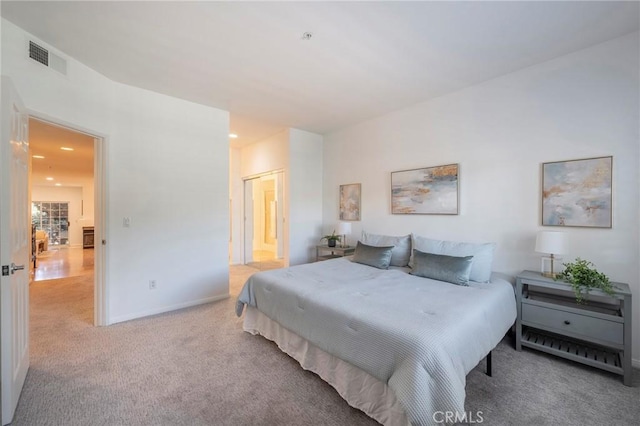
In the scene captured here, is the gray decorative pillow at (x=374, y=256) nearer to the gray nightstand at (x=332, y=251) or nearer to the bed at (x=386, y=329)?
the bed at (x=386, y=329)

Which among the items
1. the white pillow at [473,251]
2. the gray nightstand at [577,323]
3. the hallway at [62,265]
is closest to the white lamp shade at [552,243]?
the gray nightstand at [577,323]

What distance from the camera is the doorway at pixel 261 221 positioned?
584 centimetres

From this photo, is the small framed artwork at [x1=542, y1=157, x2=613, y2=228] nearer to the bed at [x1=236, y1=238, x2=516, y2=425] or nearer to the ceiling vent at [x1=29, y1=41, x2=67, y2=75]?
the bed at [x1=236, y1=238, x2=516, y2=425]

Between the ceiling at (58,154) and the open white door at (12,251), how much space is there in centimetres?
83

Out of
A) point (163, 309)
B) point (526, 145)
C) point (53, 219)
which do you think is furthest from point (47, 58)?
point (53, 219)

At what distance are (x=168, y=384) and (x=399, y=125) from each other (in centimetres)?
388

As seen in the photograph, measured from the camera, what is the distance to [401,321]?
1.67m

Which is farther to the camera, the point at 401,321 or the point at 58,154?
the point at 58,154

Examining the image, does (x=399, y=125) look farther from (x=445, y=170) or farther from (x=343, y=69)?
(x=343, y=69)

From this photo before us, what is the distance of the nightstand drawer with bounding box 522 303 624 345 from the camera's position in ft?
6.75

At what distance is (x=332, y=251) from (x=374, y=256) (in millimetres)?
1151

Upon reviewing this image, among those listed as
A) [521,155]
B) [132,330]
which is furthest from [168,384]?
[521,155]

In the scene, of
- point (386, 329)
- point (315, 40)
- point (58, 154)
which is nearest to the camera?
point (386, 329)

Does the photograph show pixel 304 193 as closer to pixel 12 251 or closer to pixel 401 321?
pixel 401 321
